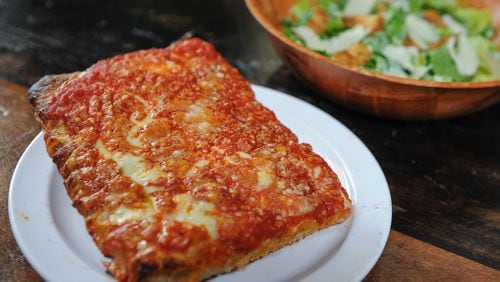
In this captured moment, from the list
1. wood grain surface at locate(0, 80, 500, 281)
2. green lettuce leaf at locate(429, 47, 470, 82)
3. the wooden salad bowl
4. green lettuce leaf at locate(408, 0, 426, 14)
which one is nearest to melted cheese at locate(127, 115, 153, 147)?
wood grain surface at locate(0, 80, 500, 281)

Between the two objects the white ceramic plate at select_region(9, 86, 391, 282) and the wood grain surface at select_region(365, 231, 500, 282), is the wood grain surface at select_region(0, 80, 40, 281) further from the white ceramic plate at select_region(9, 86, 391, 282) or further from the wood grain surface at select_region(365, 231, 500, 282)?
the wood grain surface at select_region(365, 231, 500, 282)

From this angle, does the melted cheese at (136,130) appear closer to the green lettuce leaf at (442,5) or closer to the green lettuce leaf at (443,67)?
the green lettuce leaf at (443,67)

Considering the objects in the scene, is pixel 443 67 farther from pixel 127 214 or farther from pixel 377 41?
pixel 127 214

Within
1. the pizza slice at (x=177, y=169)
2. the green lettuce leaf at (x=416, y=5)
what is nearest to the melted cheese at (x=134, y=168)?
the pizza slice at (x=177, y=169)

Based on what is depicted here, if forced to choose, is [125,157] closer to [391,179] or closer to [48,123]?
[48,123]

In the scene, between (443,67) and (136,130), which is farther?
(443,67)

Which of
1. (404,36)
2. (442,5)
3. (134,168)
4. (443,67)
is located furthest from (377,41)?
(134,168)
